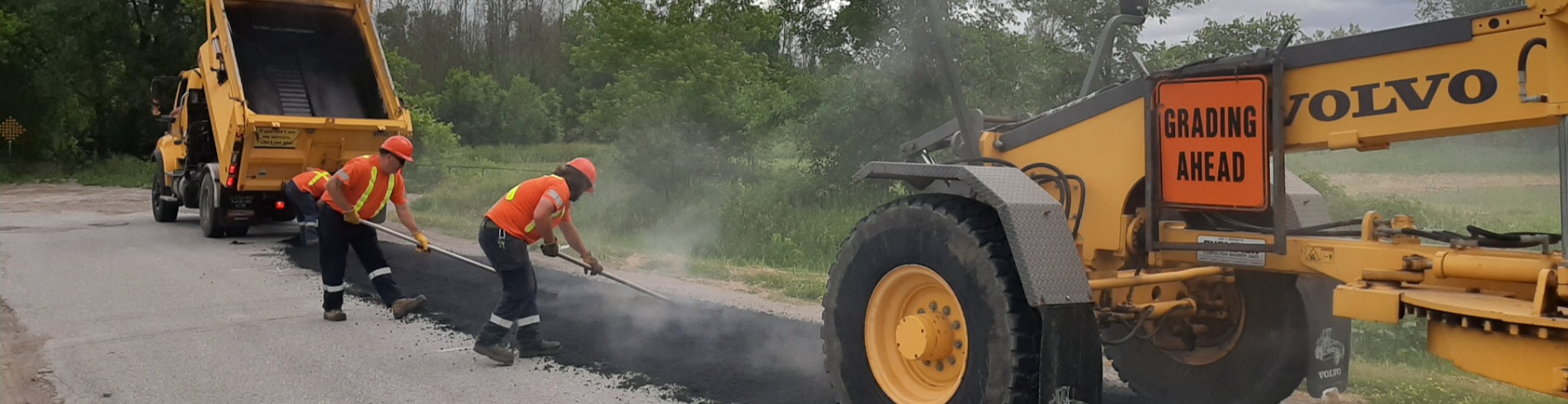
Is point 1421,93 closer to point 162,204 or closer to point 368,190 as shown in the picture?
point 368,190

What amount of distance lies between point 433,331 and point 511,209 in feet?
4.53

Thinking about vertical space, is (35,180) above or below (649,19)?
below

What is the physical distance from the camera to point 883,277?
4.59 metres

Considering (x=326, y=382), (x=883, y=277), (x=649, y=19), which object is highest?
(x=649, y=19)

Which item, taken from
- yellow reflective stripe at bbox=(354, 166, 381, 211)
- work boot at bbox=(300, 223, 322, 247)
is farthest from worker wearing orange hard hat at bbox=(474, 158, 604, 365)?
work boot at bbox=(300, 223, 322, 247)

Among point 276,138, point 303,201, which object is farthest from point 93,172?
point 303,201

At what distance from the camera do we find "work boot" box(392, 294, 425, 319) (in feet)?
26.4

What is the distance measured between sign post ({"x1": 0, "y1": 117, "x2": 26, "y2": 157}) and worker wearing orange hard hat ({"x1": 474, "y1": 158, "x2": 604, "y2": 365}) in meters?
31.4

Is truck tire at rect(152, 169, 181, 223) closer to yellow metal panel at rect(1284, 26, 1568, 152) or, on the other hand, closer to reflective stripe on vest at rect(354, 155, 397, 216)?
reflective stripe on vest at rect(354, 155, 397, 216)

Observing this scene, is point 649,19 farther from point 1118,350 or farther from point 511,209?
point 1118,350

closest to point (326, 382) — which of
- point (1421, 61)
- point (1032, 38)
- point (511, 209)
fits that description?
point (511, 209)

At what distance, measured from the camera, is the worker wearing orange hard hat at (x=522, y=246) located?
6.59 m

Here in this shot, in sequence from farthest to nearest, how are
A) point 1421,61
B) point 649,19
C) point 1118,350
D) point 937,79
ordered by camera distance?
point 649,19 < point 937,79 < point 1118,350 < point 1421,61

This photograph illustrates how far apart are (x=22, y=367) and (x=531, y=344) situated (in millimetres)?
2885
